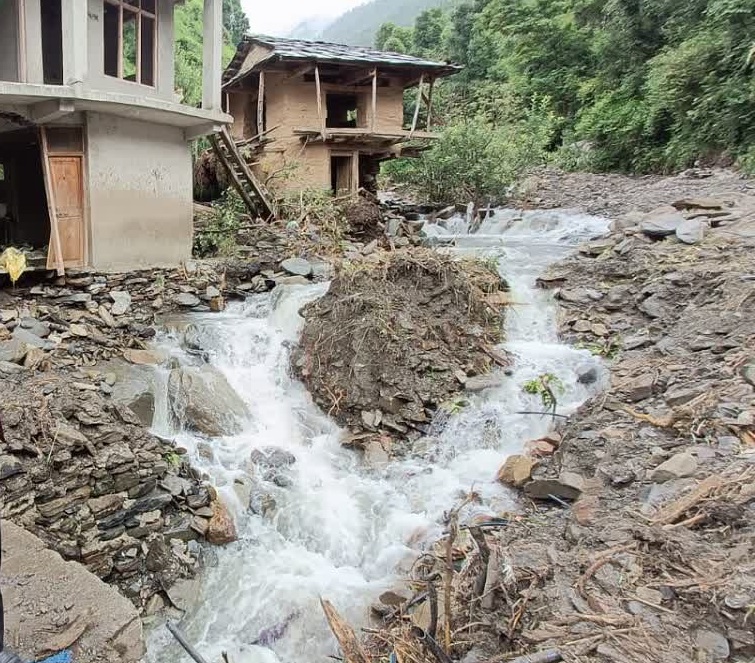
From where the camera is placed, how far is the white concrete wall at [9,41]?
9.12 meters

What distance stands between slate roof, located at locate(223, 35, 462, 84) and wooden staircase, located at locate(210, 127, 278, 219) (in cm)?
310

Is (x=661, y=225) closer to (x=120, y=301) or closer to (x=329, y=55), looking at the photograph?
(x=120, y=301)

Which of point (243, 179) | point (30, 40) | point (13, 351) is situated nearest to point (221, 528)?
point (13, 351)

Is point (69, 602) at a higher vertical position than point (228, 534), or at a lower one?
higher

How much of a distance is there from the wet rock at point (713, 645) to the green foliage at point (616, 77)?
13.2m

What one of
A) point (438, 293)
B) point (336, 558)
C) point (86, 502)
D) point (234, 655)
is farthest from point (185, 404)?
point (438, 293)

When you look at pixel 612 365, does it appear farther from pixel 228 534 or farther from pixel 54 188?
pixel 54 188

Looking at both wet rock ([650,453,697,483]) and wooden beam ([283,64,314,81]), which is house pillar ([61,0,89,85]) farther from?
wet rock ([650,453,697,483])

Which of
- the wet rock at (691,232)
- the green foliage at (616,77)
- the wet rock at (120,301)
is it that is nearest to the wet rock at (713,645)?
the wet rock at (691,232)

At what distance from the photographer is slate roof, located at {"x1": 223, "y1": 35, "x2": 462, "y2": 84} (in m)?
15.1

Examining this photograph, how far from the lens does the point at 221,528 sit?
5.97 m

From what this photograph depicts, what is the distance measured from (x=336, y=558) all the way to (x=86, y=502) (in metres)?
2.51

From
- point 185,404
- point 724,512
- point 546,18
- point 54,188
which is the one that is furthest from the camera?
point 546,18

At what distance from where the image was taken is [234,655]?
194 inches
